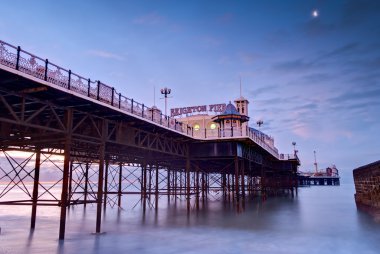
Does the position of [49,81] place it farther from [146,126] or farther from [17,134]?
[146,126]

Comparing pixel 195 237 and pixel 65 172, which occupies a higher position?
pixel 65 172

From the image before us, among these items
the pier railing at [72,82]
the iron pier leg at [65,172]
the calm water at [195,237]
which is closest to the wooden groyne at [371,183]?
the calm water at [195,237]

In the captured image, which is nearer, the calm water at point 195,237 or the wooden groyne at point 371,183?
the calm water at point 195,237

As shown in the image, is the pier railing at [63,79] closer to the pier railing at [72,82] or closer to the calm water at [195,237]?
the pier railing at [72,82]

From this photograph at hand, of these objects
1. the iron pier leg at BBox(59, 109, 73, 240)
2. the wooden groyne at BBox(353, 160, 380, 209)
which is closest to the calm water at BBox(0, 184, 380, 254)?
the iron pier leg at BBox(59, 109, 73, 240)

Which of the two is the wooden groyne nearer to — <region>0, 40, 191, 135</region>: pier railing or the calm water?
the calm water

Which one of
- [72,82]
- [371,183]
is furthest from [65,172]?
[371,183]

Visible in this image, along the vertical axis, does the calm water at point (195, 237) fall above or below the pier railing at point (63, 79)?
below

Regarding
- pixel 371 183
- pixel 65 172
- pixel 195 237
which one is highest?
pixel 65 172

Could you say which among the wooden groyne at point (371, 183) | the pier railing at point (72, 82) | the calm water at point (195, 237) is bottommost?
the calm water at point (195, 237)

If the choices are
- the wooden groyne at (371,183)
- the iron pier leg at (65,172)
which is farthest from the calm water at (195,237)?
the wooden groyne at (371,183)

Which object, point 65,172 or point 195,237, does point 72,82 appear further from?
point 195,237

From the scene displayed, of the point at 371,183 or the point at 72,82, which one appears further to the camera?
the point at 371,183

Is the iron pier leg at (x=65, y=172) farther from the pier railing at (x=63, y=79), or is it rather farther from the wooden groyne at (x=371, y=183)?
the wooden groyne at (x=371, y=183)
